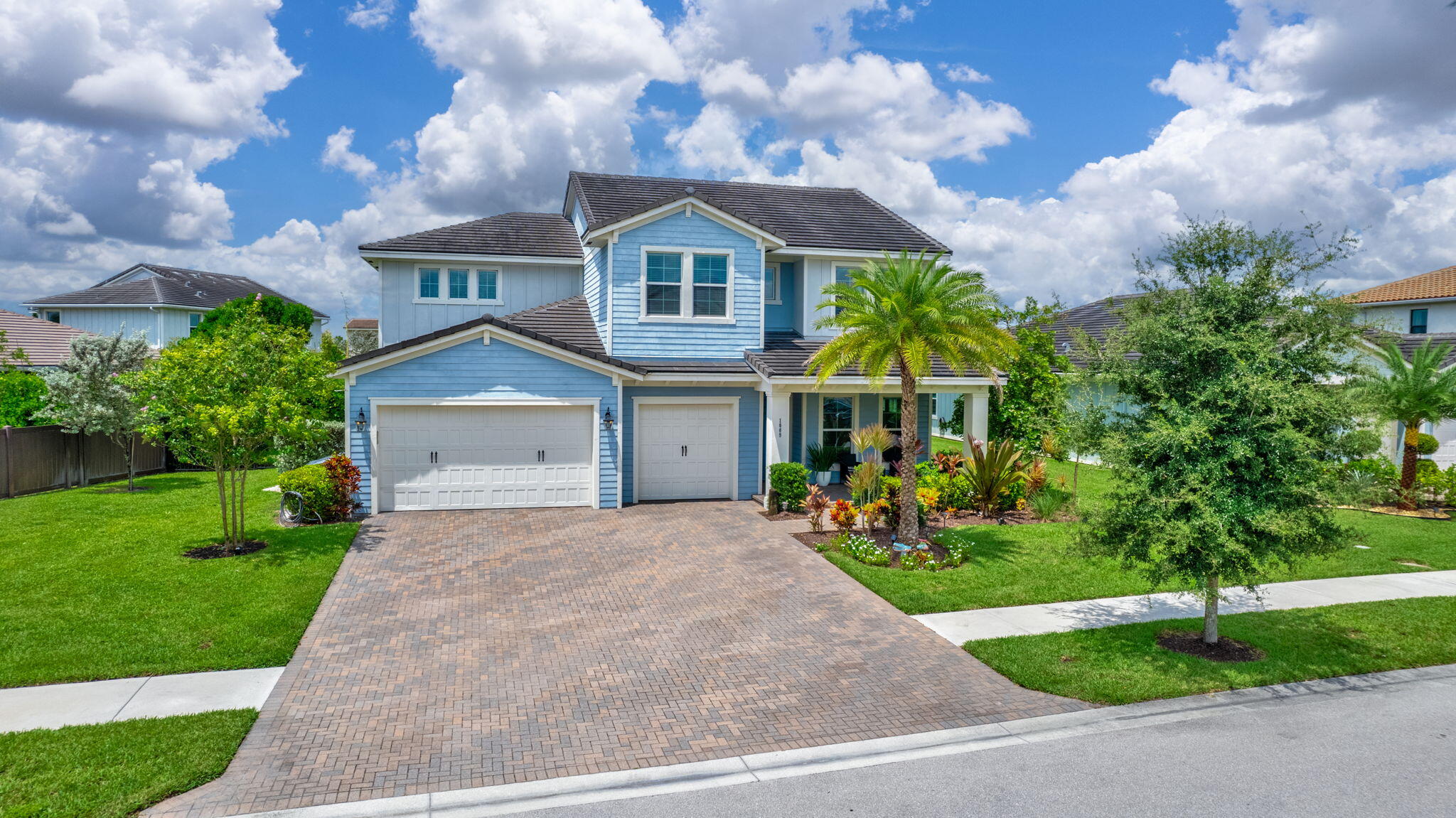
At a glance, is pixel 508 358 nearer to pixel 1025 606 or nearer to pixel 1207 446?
pixel 1025 606

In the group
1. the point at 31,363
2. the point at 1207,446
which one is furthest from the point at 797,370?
the point at 31,363

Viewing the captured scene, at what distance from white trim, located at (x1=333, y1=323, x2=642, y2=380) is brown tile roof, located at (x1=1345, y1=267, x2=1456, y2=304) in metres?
34.0

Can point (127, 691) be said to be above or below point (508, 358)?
below

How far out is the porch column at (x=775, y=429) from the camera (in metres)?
17.9

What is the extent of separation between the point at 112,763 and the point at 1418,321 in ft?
154

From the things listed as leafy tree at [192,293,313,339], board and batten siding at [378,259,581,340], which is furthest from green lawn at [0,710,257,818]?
leafy tree at [192,293,313,339]

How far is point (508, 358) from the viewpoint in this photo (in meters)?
17.0

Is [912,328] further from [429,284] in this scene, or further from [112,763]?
[429,284]

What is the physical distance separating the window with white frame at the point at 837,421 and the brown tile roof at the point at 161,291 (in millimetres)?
32924

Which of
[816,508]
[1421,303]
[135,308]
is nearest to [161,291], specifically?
[135,308]

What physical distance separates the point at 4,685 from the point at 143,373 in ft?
21.8

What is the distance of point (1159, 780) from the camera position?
6688mm

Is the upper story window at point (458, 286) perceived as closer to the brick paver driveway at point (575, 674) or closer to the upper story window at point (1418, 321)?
the brick paver driveway at point (575, 674)

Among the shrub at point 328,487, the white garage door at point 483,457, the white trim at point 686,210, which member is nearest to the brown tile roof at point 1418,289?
the white trim at point 686,210
